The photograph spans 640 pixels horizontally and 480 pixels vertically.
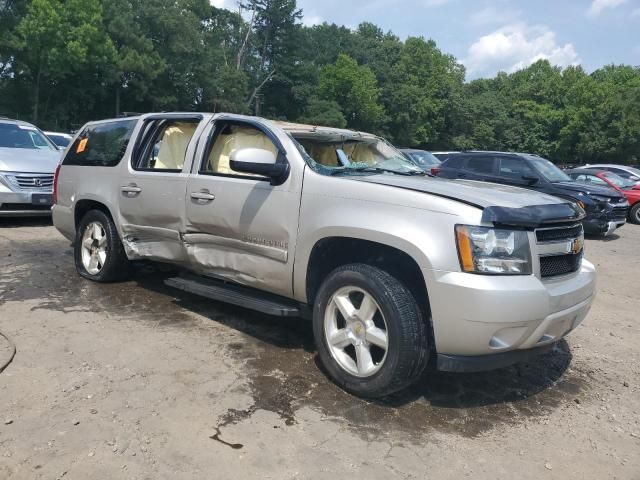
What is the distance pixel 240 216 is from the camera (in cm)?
421

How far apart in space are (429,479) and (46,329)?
3347 mm

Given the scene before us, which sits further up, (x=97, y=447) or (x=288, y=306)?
(x=288, y=306)

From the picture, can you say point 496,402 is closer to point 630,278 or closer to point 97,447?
point 97,447

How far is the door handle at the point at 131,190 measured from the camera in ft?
16.9

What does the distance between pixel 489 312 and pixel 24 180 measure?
26.6 ft

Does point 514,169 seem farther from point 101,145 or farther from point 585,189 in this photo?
point 101,145

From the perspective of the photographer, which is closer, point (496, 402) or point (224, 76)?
point (496, 402)

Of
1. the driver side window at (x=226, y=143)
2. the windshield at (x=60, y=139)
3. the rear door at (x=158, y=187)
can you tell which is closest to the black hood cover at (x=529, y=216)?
the driver side window at (x=226, y=143)

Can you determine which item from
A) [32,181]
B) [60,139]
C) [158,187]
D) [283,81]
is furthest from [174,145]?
[283,81]

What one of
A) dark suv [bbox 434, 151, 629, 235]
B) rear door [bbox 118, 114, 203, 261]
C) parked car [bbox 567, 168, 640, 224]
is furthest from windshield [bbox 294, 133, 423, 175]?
parked car [bbox 567, 168, 640, 224]

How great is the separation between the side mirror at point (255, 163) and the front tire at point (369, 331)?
87cm

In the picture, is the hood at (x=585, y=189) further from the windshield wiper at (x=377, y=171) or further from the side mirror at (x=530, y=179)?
the windshield wiper at (x=377, y=171)

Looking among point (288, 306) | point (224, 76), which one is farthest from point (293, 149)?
point (224, 76)

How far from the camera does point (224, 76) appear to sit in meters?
52.3
